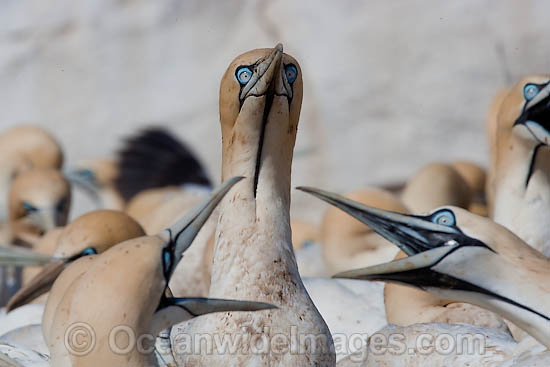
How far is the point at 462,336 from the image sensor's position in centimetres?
424

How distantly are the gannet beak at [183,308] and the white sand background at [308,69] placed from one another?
745cm

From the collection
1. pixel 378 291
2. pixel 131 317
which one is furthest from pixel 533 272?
pixel 378 291

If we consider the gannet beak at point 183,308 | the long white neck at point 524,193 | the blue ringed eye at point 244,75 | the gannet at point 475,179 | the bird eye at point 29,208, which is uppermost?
the gannet at point 475,179

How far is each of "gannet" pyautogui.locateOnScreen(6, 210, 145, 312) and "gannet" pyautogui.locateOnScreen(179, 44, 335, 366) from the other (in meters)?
1.38

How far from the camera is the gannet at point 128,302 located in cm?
331

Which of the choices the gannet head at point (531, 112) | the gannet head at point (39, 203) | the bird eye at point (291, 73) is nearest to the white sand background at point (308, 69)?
the gannet head at point (39, 203)

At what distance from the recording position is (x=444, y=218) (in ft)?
13.0

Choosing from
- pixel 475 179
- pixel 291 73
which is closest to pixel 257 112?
pixel 291 73

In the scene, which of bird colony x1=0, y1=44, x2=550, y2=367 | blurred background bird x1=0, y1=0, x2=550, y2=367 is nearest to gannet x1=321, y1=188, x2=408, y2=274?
blurred background bird x1=0, y1=0, x2=550, y2=367

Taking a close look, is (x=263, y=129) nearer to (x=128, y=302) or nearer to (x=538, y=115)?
(x=128, y=302)

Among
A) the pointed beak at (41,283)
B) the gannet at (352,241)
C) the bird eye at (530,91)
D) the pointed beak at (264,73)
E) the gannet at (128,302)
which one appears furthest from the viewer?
Result: the gannet at (352,241)

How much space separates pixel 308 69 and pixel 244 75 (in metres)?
7.51

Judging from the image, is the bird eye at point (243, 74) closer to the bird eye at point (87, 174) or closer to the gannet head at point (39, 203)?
the gannet head at point (39, 203)

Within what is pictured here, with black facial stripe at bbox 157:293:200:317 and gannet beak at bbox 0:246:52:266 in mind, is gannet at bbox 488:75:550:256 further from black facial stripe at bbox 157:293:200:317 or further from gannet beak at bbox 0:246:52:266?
black facial stripe at bbox 157:293:200:317
